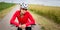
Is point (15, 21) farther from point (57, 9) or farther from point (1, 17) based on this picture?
point (57, 9)

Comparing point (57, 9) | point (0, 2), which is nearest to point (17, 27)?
point (0, 2)

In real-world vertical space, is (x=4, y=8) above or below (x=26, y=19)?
above

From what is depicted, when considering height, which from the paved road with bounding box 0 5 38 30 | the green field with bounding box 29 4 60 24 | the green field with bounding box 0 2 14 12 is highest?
the green field with bounding box 0 2 14 12

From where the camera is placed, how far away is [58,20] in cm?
155

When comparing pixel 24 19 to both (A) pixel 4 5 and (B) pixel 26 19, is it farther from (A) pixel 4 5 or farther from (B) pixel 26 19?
(A) pixel 4 5

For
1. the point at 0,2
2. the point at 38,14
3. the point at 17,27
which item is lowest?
the point at 17,27

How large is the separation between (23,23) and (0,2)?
35 cm

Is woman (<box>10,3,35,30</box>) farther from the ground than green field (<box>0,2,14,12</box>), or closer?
closer

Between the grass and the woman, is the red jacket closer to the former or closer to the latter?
the woman

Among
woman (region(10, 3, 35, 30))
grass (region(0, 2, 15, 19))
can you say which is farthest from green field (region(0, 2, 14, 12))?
woman (region(10, 3, 35, 30))

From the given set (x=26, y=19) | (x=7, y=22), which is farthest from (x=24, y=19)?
(x=7, y=22)

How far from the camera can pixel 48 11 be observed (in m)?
1.59

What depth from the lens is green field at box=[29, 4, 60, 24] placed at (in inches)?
61.5

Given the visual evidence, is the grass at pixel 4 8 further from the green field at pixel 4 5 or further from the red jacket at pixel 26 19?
the red jacket at pixel 26 19
